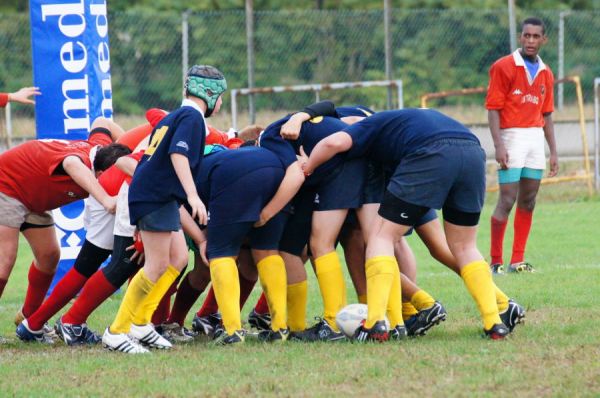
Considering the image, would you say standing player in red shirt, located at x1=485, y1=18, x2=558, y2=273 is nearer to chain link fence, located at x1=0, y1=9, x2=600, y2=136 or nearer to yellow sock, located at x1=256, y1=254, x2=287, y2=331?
yellow sock, located at x1=256, y1=254, x2=287, y2=331

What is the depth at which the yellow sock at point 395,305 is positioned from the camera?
22.1 feet

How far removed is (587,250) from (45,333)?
6.23 meters

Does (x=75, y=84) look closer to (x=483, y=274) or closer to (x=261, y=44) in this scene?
(x=483, y=274)

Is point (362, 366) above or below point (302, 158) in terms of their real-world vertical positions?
below

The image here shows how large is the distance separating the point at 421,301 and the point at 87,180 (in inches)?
87.8

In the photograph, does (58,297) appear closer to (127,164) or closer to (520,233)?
(127,164)

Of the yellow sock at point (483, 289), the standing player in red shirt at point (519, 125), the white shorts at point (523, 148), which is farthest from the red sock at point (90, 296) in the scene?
the white shorts at point (523, 148)

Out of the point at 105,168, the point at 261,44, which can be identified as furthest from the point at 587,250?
the point at 261,44

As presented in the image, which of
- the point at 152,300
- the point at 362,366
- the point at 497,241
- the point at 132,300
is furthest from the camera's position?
the point at 497,241

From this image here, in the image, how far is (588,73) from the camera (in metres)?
21.0

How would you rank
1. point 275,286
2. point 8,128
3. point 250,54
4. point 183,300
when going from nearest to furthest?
point 275,286
point 183,300
point 250,54
point 8,128

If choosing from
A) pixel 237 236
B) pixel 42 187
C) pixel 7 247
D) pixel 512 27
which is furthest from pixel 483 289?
pixel 512 27

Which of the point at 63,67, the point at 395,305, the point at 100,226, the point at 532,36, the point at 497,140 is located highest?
the point at 532,36

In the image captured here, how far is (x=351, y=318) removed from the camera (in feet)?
21.9
